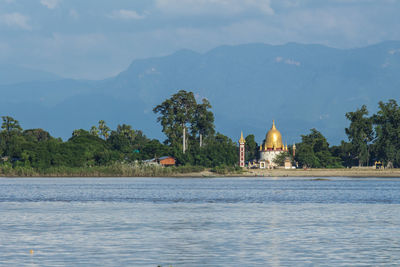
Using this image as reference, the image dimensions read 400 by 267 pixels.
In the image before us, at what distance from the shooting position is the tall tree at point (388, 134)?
156 m

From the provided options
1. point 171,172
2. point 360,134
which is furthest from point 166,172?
point 360,134

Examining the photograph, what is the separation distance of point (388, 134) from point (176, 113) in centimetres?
4832

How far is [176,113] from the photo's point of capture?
173m

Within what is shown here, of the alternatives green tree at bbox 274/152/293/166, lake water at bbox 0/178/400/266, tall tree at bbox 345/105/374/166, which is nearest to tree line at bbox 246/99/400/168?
tall tree at bbox 345/105/374/166

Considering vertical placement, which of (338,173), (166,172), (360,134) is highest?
(360,134)

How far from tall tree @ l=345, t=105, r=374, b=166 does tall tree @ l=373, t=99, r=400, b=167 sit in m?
2.02

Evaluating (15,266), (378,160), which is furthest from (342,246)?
(378,160)

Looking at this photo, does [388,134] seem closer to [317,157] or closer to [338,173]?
[338,173]

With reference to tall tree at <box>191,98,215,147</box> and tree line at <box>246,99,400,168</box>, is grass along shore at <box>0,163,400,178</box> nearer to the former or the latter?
tree line at <box>246,99,400,168</box>

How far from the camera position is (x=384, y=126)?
161125 mm

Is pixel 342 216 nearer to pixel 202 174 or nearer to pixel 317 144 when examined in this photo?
pixel 202 174

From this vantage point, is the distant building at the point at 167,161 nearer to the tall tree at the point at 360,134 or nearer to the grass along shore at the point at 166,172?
the grass along shore at the point at 166,172

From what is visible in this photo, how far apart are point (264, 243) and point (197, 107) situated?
146485 millimetres

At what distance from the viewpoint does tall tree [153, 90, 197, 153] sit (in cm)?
17112
